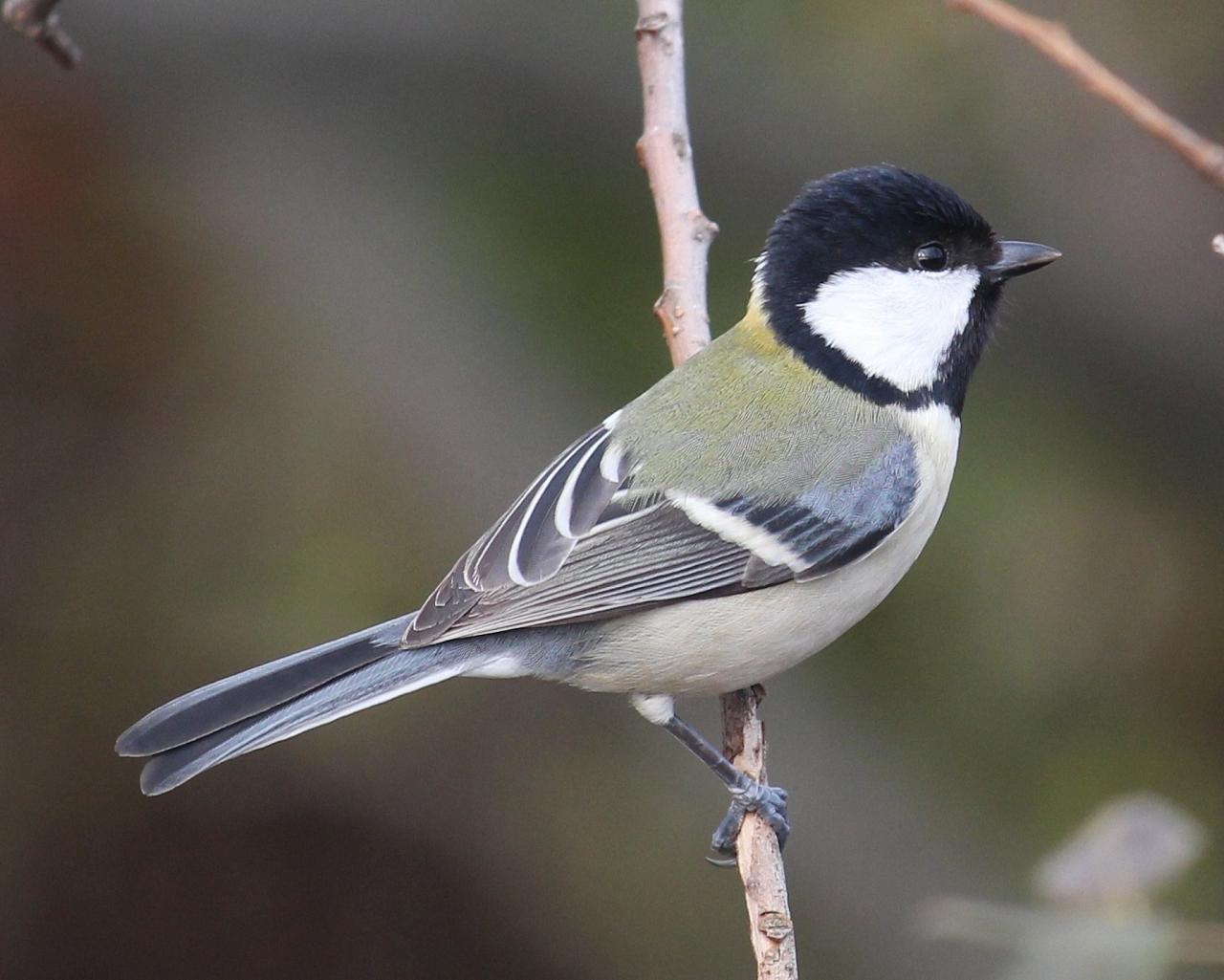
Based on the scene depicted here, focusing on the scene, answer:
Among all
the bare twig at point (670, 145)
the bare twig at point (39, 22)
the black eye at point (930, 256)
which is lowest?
the black eye at point (930, 256)

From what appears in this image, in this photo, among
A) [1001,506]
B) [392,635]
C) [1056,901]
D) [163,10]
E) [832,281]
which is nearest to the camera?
[1056,901]

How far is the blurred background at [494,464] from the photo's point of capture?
3594 millimetres

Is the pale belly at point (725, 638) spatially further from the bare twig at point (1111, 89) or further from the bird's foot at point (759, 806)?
the bare twig at point (1111, 89)

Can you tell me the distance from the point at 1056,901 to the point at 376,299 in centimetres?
299

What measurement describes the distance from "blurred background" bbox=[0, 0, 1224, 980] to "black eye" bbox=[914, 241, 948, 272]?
1.27m

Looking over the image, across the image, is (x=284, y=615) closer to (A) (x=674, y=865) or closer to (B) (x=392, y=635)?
(A) (x=674, y=865)

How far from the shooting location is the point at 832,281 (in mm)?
2420

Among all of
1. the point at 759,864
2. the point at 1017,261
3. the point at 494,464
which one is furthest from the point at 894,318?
the point at 494,464

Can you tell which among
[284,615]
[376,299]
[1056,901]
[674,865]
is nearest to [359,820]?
[284,615]

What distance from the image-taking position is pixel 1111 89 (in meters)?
1.11

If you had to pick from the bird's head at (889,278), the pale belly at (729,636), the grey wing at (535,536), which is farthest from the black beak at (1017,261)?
the grey wing at (535,536)

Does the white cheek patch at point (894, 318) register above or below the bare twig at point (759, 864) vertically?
above

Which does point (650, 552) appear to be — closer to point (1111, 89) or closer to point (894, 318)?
point (894, 318)

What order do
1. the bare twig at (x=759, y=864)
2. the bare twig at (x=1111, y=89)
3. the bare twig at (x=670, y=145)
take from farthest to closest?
the bare twig at (x=670, y=145) → the bare twig at (x=759, y=864) → the bare twig at (x=1111, y=89)
